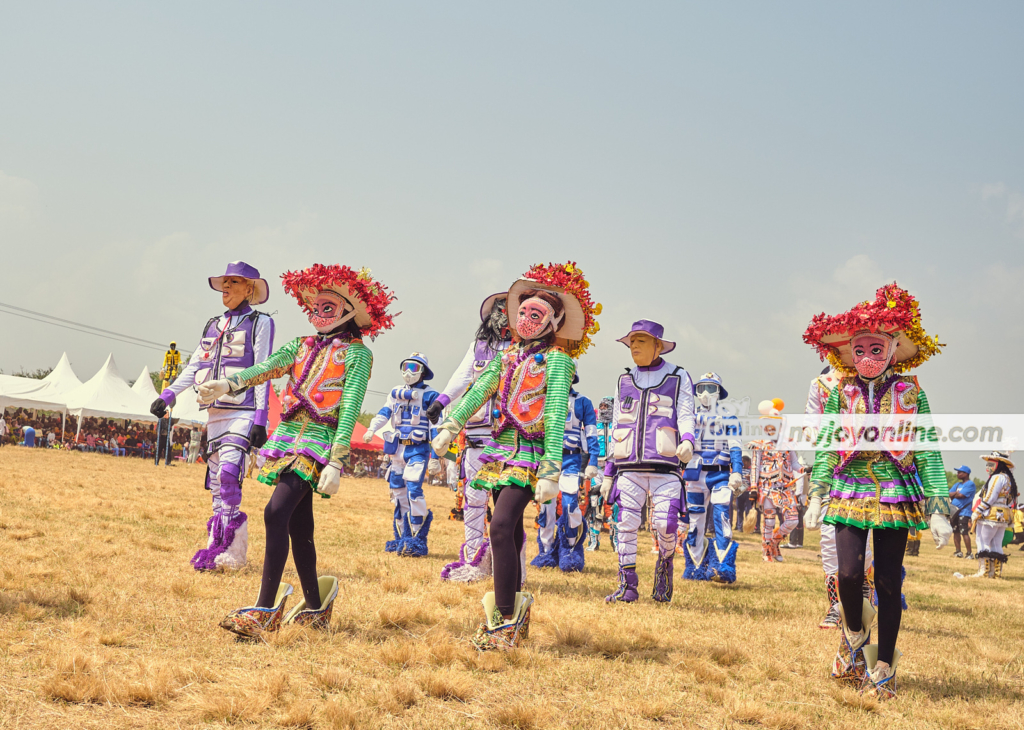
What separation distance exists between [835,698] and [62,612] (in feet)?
14.1

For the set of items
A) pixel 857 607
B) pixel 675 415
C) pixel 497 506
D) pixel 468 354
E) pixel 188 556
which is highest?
pixel 468 354

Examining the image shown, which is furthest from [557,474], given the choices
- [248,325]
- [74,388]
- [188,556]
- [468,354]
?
[74,388]

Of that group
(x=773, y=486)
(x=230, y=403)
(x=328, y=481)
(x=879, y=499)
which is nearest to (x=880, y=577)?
(x=879, y=499)

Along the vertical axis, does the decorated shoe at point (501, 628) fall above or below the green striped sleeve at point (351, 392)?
below

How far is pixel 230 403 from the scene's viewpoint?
712 centimetres

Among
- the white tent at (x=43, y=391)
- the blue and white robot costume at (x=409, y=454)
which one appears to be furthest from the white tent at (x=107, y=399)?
the blue and white robot costume at (x=409, y=454)

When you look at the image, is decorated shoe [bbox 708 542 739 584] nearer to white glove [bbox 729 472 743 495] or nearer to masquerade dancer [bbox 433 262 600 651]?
white glove [bbox 729 472 743 495]

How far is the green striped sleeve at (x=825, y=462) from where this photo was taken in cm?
472

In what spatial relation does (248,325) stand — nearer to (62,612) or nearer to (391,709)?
(62,612)

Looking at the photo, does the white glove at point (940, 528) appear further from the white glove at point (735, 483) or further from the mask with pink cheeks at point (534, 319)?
the white glove at point (735, 483)

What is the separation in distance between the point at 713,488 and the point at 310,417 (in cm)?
656

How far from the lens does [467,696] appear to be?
370cm

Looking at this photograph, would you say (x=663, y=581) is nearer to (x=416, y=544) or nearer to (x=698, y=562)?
(x=698, y=562)

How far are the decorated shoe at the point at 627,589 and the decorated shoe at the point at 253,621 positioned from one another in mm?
3150
